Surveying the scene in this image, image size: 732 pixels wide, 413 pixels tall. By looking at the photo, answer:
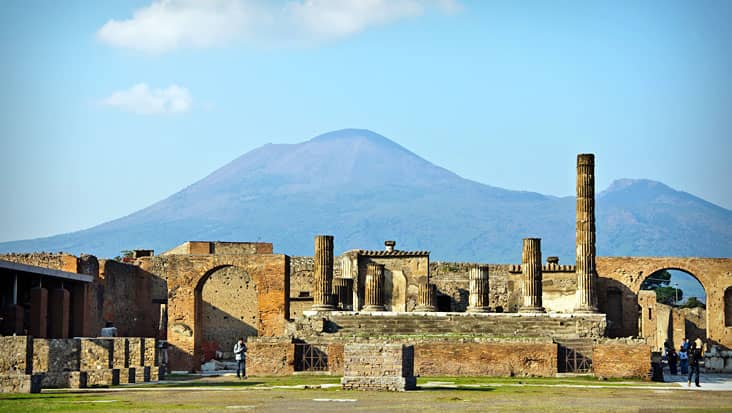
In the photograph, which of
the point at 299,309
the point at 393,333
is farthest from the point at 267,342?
the point at 299,309

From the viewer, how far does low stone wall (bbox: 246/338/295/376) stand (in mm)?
44938

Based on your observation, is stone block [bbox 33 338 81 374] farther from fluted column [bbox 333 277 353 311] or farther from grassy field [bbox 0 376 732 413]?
fluted column [bbox 333 277 353 311]

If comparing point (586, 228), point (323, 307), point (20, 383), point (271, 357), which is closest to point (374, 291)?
point (323, 307)

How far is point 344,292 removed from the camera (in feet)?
188

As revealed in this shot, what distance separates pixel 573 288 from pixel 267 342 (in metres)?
21.7

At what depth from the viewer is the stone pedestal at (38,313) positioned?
1725 inches

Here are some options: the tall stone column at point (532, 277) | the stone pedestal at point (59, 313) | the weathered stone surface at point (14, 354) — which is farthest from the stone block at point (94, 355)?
the tall stone column at point (532, 277)

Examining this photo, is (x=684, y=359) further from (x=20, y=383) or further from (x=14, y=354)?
(x=20, y=383)

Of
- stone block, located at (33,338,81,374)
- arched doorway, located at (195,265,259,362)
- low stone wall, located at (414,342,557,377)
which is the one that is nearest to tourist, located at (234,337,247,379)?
low stone wall, located at (414,342,557,377)

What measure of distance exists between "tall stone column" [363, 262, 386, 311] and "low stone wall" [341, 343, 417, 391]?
18.4 m

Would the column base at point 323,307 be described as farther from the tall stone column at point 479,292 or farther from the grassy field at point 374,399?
the grassy field at point 374,399

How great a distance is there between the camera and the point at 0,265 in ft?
135

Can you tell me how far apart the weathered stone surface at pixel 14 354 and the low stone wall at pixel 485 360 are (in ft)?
44.5

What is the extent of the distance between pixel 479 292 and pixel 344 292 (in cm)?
606
